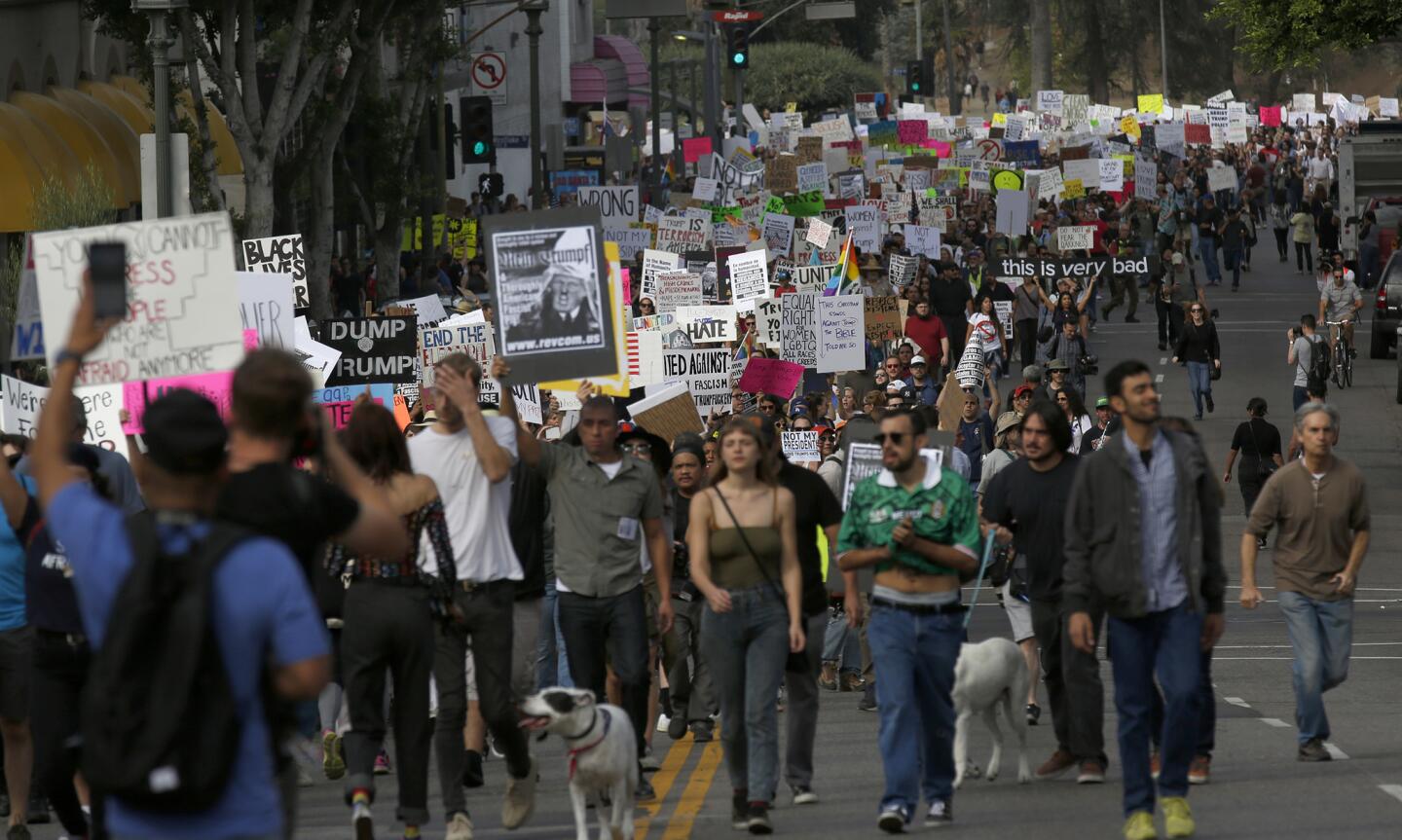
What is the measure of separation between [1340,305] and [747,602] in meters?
25.1

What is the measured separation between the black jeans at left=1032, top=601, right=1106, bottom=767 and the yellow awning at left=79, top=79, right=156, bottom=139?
26090mm

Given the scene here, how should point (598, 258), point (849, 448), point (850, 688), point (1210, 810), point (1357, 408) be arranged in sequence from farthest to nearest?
point (1357, 408) → point (850, 688) → point (849, 448) → point (598, 258) → point (1210, 810)

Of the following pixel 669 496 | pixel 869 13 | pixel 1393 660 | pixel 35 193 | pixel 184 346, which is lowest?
pixel 1393 660

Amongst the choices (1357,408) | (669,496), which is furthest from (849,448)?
(1357,408)

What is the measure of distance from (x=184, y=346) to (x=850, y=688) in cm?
723

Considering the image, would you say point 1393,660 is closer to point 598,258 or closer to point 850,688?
point 850,688

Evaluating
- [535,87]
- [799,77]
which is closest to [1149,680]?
[535,87]

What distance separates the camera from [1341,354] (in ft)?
107

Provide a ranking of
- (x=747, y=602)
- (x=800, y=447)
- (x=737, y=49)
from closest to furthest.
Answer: (x=747, y=602) < (x=800, y=447) < (x=737, y=49)

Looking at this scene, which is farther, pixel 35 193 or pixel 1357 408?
pixel 1357 408

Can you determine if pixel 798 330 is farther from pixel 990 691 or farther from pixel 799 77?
pixel 799 77

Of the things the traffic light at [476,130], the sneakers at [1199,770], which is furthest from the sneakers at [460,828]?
the traffic light at [476,130]

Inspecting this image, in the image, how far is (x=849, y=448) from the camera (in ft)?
39.3

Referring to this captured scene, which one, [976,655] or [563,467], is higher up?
[563,467]
